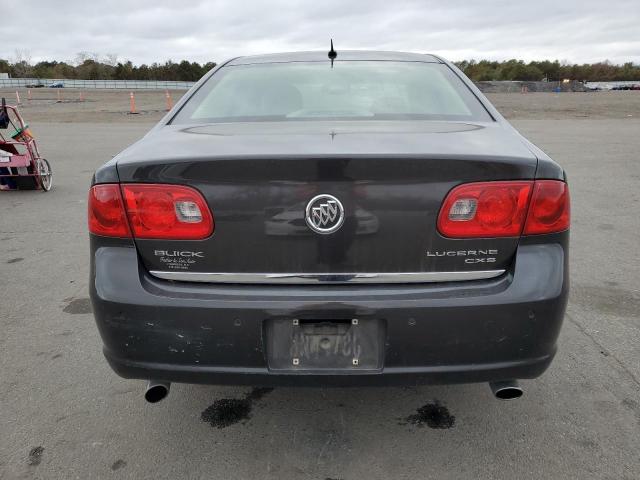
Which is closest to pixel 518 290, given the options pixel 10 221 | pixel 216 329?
pixel 216 329

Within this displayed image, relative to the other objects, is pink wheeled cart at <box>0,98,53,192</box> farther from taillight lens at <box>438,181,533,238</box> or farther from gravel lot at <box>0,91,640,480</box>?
taillight lens at <box>438,181,533,238</box>

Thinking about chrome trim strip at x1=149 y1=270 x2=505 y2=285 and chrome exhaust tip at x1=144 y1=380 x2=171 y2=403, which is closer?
chrome trim strip at x1=149 y1=270 x2=505 y2=285

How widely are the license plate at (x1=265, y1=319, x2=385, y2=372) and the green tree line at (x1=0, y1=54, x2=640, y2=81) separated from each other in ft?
271

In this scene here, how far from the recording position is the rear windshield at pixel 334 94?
100 inches

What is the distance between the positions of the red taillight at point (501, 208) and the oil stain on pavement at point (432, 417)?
101 cm

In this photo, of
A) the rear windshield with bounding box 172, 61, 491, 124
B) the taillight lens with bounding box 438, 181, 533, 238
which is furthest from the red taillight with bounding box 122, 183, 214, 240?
the taillight lens with bounding box 438, 181, 533, 238

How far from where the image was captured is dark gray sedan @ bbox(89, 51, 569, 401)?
1.84 m

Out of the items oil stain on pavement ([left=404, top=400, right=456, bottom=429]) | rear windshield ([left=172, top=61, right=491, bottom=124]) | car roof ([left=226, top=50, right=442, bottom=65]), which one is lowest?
oil stain on pavement ([left=404, top=400, right=456, bottom=429])

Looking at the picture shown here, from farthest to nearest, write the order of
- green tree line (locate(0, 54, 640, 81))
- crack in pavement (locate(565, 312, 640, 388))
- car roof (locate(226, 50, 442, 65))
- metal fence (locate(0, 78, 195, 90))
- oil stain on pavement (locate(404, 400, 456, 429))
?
green tree line (locate(0, 54, 640, 81)), metal fence (locate(0, 78, 195, 90)), car roof (locate(226, 50, 442, 65)), crack in pavement (locate(565, 312, 640, 388)), oil stain on pavement (locate(404, 400, 456, 429))

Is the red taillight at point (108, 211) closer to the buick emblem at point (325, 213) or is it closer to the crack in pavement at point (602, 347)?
the buick emblem at point (325, 213)

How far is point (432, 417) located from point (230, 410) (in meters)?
0.94

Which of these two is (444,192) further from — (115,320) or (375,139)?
(115,320)

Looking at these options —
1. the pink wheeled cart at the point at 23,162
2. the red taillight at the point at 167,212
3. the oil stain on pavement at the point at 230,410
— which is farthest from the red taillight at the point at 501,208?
the pink wheeled cart at the point at 23,162

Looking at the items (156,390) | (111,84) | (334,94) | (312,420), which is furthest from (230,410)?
A: (111,84)
